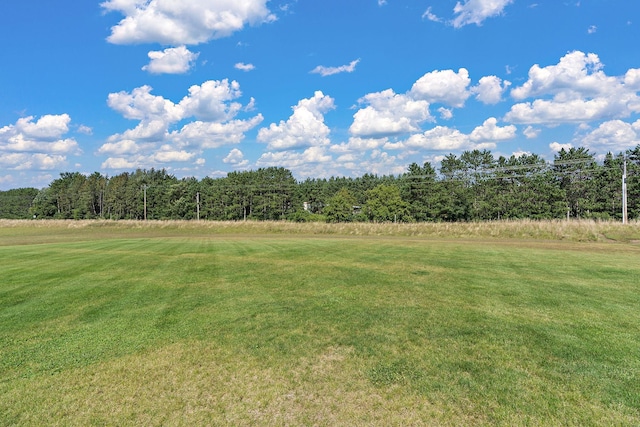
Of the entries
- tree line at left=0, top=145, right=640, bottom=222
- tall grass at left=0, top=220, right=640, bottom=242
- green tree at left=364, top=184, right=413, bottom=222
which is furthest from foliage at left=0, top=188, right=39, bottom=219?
green tree at left=364, top=184, right=413, bottom=222

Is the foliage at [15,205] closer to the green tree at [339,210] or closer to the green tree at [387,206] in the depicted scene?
the green tree at [339,210]

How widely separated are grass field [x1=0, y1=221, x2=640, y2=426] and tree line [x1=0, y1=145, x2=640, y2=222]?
2365 inches

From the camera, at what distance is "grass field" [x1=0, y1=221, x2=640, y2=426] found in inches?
163

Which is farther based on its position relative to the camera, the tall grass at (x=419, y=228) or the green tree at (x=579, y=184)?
the green tree at (x=579, y=184)

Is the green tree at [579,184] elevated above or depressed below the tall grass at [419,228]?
above

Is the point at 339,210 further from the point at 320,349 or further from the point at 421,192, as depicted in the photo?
the point at 320,349

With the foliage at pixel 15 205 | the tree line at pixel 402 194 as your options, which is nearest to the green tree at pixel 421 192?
the tree line at pixel 402 194

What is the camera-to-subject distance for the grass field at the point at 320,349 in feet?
13.5

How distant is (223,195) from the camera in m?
94.6

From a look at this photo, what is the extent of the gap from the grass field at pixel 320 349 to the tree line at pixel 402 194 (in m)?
60.1

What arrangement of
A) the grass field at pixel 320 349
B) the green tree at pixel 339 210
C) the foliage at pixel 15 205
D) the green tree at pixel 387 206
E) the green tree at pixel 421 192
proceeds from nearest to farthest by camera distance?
the grass field at pixel 320 349 < the green tree at pixel 421 192 < the green tree at pixel 387 206 < the green tree at pixel 339 210 < the foliage at pixel 15 205

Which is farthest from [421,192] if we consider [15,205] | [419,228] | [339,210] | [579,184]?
[15,205]

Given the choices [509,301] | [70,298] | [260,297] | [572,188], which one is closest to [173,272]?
[70,298]

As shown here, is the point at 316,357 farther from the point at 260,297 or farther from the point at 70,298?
the point at 70,298
